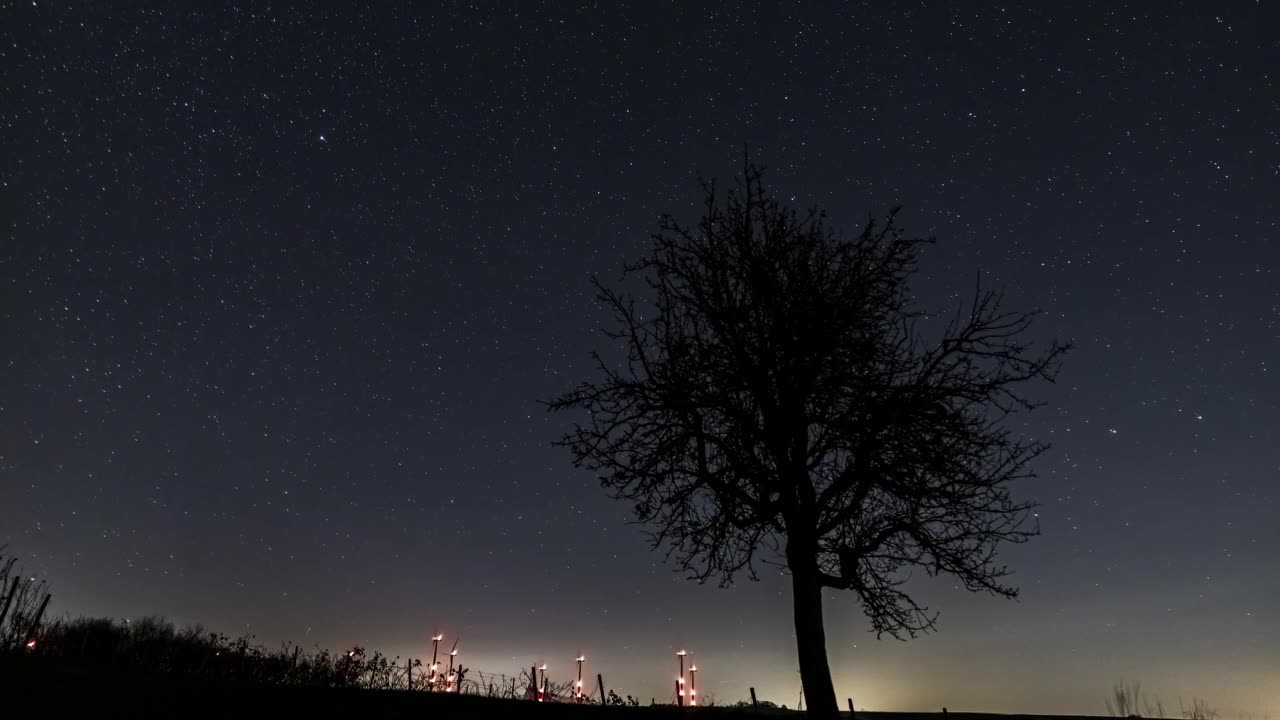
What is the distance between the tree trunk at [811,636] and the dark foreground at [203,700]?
1.66 meters

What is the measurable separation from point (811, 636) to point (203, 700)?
7446 mm

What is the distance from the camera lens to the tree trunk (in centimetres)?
1035

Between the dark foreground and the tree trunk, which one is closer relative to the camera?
the dark foreground

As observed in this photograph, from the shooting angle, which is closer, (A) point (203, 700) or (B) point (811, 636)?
(A) point (203, 700)

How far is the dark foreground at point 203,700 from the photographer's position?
7.11 meters

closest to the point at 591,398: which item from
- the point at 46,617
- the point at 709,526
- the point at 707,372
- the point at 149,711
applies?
the point at 707,372

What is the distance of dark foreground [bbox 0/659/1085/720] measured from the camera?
280 inches

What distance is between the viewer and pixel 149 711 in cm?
714

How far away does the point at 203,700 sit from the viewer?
7.95 metres

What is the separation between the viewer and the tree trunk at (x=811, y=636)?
10352 mm

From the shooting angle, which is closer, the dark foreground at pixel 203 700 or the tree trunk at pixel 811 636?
the dark foreground at pixel 203 700

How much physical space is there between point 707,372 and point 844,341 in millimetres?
2218

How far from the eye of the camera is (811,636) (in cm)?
1077

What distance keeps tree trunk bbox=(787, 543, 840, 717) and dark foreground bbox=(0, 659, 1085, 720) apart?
1658 mm
